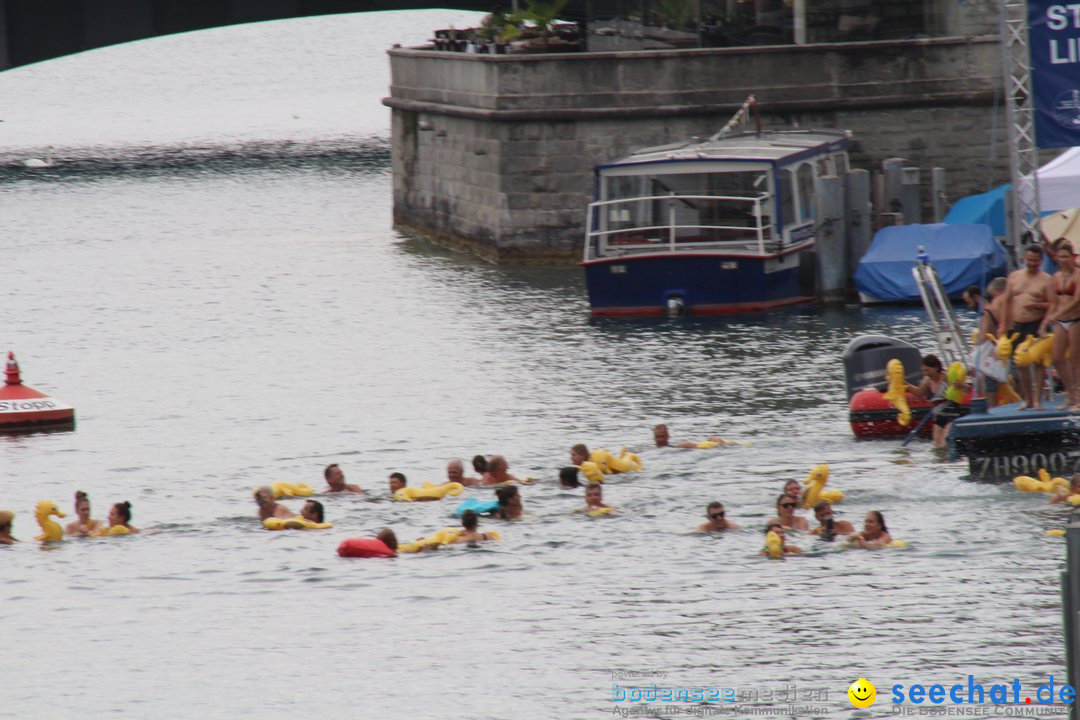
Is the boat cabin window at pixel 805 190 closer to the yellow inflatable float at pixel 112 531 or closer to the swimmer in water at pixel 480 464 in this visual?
the swimmer in water at pixel 480 464

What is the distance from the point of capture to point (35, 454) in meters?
27.4

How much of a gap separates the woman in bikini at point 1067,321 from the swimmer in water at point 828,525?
2974 mm

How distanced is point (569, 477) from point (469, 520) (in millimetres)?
2432

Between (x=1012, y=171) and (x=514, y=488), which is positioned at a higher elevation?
(x=1012, y=171)

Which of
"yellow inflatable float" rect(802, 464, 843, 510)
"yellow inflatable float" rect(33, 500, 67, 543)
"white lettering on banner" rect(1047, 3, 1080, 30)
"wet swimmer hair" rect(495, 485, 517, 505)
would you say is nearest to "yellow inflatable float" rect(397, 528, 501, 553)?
"wet swimmer hair" rect(495, 485, 517, 505)

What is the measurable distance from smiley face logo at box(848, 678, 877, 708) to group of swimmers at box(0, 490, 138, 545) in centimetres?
1006

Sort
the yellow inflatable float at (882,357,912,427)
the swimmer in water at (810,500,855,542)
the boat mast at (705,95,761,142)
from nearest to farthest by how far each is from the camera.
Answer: the swimmer in water at (810,500,855,542) → the yellow inflatable float at (882,357,912,427) → the boat mast at (705,95,761,142)

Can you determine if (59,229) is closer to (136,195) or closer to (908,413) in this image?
(136,195)

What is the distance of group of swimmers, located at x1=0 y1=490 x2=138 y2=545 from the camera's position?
22.5m


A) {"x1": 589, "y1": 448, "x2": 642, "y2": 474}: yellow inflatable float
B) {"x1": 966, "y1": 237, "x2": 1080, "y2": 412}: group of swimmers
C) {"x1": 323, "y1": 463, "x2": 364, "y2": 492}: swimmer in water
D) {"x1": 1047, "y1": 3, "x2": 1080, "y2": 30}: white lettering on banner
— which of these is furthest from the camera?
{"x1": 589, "y1": 448, "x2": 642, "y2": 474}: yellow inflatable float

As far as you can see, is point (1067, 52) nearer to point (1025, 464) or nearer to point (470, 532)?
point (1025, 464)

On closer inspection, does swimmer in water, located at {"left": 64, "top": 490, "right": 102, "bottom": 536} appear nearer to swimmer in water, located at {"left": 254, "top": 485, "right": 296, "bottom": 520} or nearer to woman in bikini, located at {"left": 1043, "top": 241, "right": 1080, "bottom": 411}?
swimmer in water, located at {"left": 254, "top": 485, "right": 296, "bottom": 520}

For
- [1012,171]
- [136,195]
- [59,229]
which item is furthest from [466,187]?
[136,195]

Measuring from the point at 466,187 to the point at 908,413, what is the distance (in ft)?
76.9
